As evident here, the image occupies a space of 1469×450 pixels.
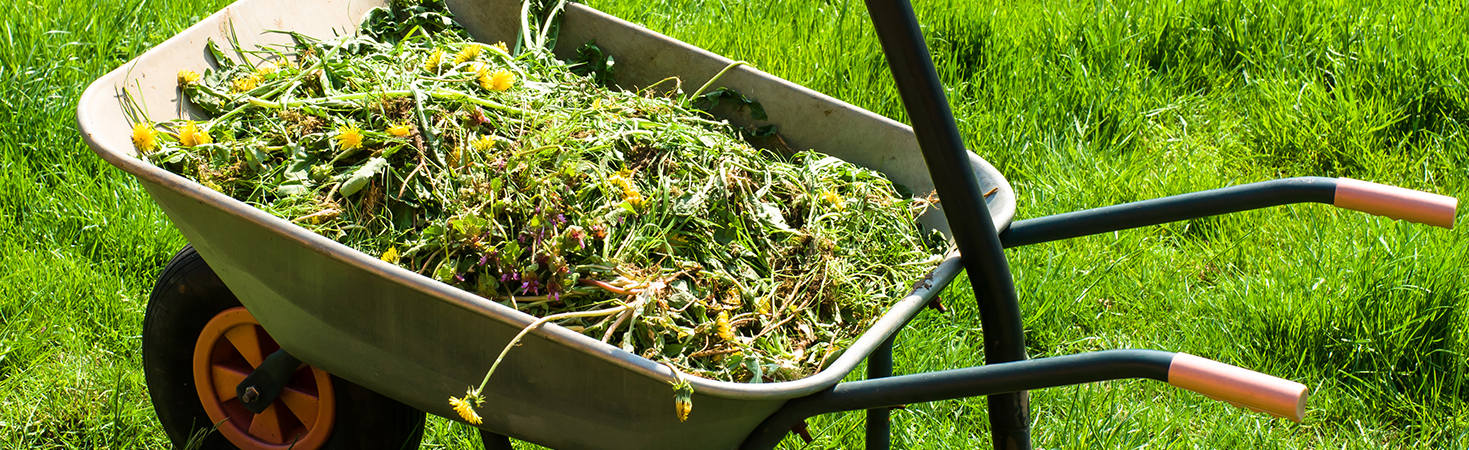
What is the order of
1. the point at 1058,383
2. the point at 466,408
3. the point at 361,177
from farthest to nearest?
the point at 361,177, the point at 466,408, the point at 1058,383

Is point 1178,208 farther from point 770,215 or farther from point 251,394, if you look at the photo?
point 251,394

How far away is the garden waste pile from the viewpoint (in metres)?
1.72

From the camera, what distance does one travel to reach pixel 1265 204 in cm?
165

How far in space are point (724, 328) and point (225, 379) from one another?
3.28ft

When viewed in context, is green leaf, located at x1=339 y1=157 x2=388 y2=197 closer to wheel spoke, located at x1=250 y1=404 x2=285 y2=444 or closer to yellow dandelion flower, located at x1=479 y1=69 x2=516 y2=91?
yellow dandelion flower, located at x1=479 y1=69 x2=516 y2=91

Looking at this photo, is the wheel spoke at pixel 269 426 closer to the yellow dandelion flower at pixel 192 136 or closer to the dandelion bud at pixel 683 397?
the yellow dandelion flower at pixel 192 136

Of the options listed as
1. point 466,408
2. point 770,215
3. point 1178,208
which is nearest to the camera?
point 466,408

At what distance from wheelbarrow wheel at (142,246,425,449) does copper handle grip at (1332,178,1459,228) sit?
147 centimetres

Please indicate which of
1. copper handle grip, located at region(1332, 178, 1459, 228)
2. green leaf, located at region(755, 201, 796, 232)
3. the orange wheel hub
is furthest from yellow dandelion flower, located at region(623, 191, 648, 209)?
copper handle grip, located at region(1332, 178, 1459, 228)

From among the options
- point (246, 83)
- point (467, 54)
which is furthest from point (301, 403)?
point (467, 54)

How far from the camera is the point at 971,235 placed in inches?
64.8

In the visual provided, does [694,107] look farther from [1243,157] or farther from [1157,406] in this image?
[1243,157]

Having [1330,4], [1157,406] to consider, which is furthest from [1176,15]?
[1157,406]

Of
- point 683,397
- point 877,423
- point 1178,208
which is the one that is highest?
point 1178,208
